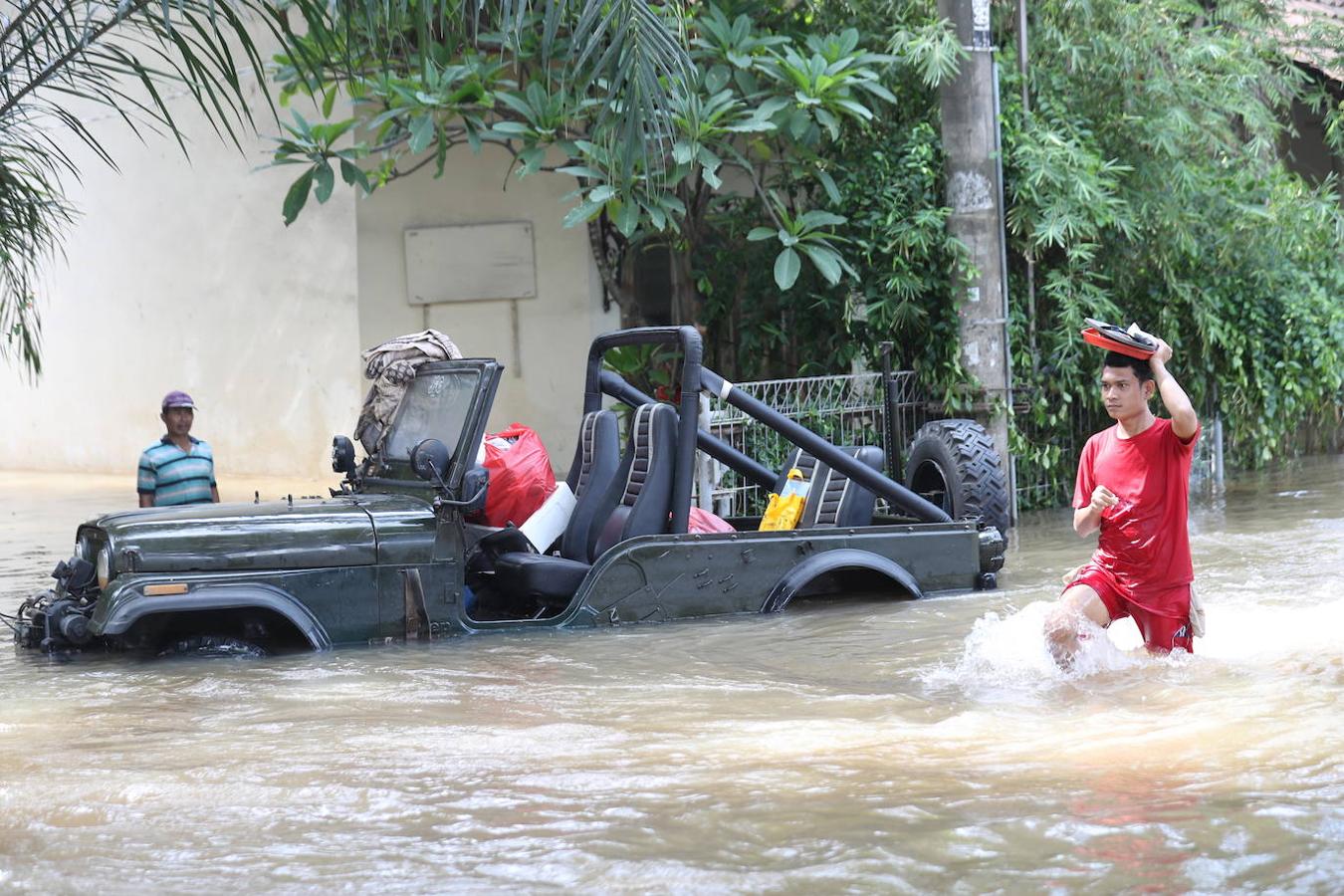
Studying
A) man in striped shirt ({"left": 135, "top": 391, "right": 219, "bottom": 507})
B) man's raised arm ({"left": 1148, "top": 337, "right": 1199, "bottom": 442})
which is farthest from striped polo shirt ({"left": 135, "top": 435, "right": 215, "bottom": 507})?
man's raised arm ({"left": 1148, "top": 337, "right": 1199, "bottom": 442})

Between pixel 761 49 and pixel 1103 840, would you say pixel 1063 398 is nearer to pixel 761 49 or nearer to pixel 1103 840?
pixel 761 49

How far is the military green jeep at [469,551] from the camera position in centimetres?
616

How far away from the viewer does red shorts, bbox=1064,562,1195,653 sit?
18.4 feet

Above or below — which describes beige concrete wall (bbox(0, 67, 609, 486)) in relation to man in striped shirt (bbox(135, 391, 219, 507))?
above

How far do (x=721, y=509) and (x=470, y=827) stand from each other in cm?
555

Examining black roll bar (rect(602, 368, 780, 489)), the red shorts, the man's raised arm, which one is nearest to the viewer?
the man's raised arm

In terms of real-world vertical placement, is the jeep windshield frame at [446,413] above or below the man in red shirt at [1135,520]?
above

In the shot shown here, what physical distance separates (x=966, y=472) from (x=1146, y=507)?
3029 millimetres

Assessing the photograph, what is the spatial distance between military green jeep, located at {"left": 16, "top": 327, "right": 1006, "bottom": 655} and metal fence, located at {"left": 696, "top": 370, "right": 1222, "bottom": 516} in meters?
0.93

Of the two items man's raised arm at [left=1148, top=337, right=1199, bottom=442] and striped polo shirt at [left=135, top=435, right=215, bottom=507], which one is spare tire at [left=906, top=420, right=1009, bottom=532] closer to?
man's raised arm at [left=1148, top=337, right=1199, bottom=442]

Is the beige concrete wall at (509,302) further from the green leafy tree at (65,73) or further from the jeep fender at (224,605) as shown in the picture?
the jeep fender at (224,605)

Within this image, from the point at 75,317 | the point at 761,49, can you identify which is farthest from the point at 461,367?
the point at 75,317

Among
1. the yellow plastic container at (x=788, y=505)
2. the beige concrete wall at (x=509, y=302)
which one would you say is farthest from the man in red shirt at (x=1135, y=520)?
the beige concrete wall at (x=509, y=302)

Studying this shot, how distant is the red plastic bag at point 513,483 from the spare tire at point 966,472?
2.44 meters
